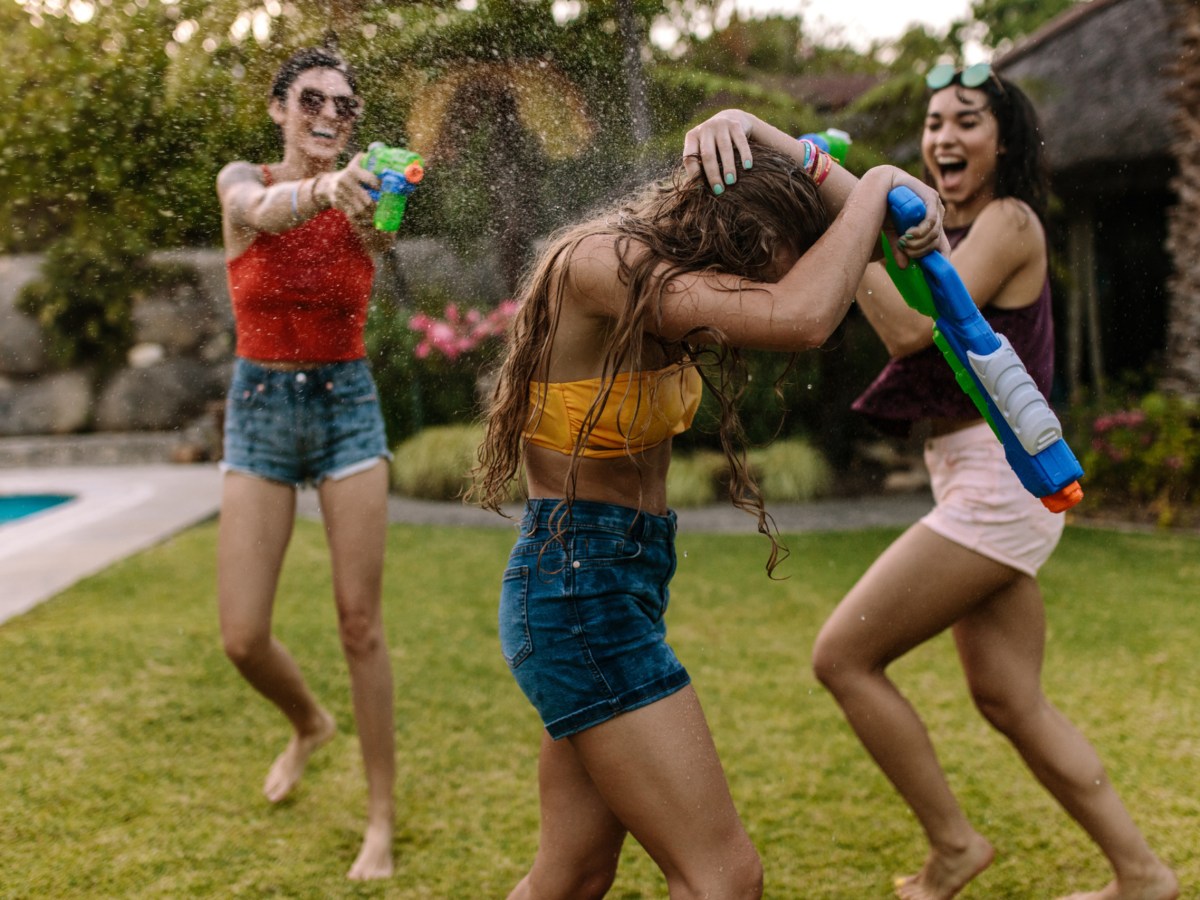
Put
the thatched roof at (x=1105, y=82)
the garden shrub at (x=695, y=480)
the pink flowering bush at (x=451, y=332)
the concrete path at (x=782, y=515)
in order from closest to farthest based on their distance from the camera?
the concrete path at (x=782, y=515), the pink flowering bush at (x=451, y=332), the garden shrub at (x=695, y=480), the thatched roof at (x=1105, y=82)

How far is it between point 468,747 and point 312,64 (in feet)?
7.13

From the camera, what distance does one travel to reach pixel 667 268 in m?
1.45

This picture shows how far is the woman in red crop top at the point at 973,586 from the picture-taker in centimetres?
212

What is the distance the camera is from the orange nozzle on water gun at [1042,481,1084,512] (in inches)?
60.2

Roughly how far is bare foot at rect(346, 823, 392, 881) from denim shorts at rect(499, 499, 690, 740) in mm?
1188

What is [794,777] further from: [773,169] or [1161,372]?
[1161,372]

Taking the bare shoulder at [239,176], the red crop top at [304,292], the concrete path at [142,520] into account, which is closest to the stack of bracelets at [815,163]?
the red crop top at [304,292]

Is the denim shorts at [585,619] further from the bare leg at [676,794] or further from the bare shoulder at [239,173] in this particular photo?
the bare shoulder at [239,173]

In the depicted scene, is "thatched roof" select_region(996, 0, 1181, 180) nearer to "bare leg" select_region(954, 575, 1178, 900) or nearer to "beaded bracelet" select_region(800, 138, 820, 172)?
"bare leg" select_region(954, 575, 1178, 900)

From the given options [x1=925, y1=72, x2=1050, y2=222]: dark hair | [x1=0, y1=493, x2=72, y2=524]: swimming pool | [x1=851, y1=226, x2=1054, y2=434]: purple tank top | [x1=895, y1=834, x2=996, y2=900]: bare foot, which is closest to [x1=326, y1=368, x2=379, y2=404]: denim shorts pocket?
[x1=851, y1=226, x2=1054, y2=434]: purple tank top

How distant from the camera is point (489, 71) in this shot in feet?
7.30

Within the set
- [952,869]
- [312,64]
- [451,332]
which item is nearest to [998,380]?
[952,869]

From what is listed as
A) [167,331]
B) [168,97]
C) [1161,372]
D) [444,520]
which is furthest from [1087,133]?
[167,331]

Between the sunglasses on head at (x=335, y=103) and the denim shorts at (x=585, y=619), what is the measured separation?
3.50ft
